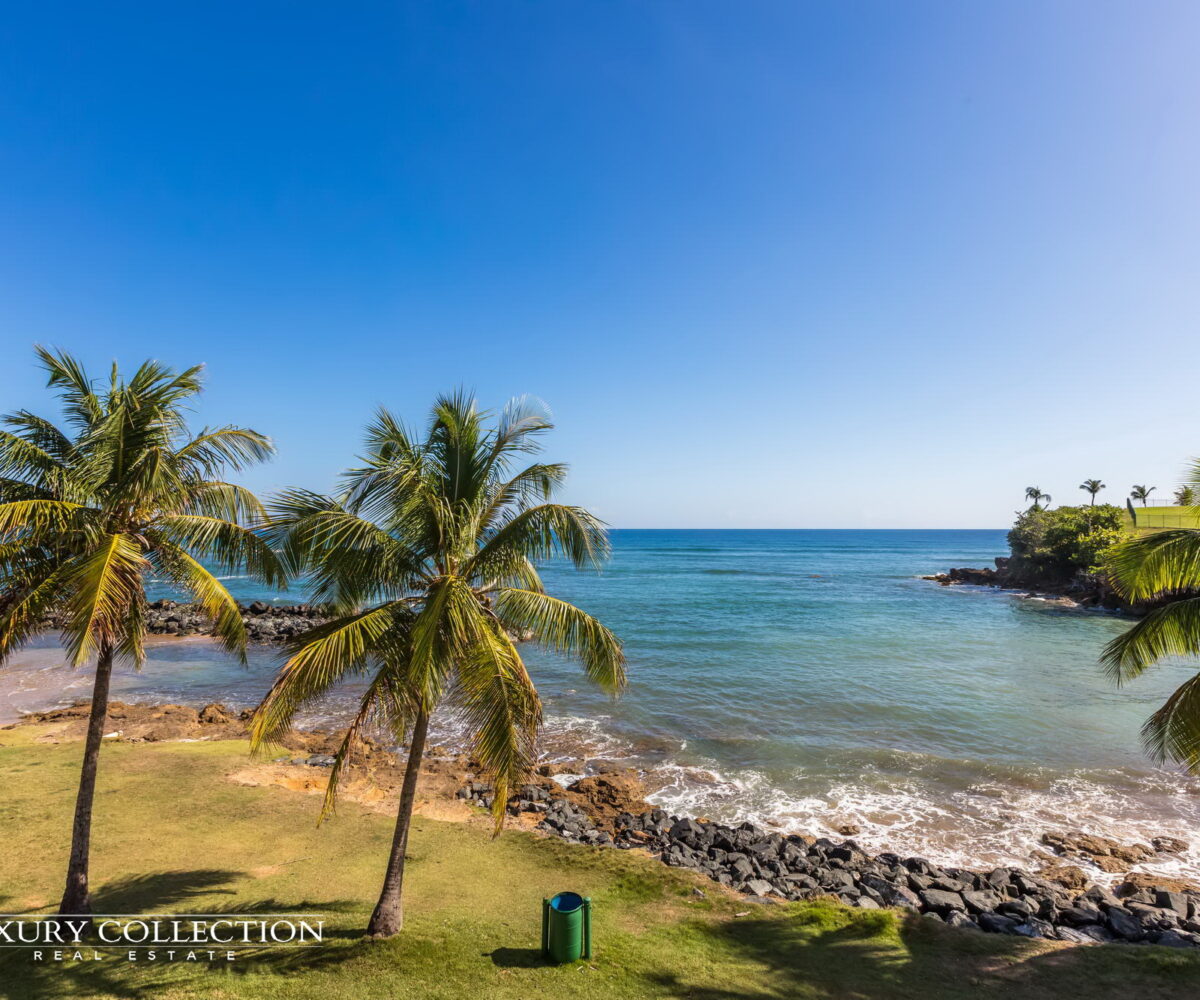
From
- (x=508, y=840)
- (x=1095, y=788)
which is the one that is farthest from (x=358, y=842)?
(x=1095, y=788)

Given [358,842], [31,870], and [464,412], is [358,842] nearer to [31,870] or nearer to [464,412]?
[31,870]

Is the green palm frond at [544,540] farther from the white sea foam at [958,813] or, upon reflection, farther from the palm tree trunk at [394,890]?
the white sea foam at [958,813]

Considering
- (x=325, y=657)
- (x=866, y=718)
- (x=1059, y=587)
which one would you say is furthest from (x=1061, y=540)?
(x=325, y=657)

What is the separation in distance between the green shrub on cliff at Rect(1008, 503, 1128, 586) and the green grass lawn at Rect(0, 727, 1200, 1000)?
5512cm

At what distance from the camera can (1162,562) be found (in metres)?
8.31

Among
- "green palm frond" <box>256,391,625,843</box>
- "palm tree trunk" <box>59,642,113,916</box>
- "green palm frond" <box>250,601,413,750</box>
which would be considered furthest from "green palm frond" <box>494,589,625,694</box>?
"palm tree trunk" <box>59,642,113,916</box>

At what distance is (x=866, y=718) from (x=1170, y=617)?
49.8ft

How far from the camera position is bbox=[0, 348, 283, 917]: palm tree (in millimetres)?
7102

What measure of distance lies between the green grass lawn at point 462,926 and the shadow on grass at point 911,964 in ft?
0.09

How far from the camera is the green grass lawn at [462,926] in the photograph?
7691 millimetres

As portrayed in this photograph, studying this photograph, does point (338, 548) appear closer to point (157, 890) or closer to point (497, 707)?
point (497, 707)

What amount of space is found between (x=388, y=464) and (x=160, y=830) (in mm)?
10275

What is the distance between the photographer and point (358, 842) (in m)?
12.1

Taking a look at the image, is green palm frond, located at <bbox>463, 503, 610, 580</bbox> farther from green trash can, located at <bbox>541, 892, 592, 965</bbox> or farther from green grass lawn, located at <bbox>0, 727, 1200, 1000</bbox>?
green grass lawn, located at <bbox>0, 727, 1200, 1000</bbox>
